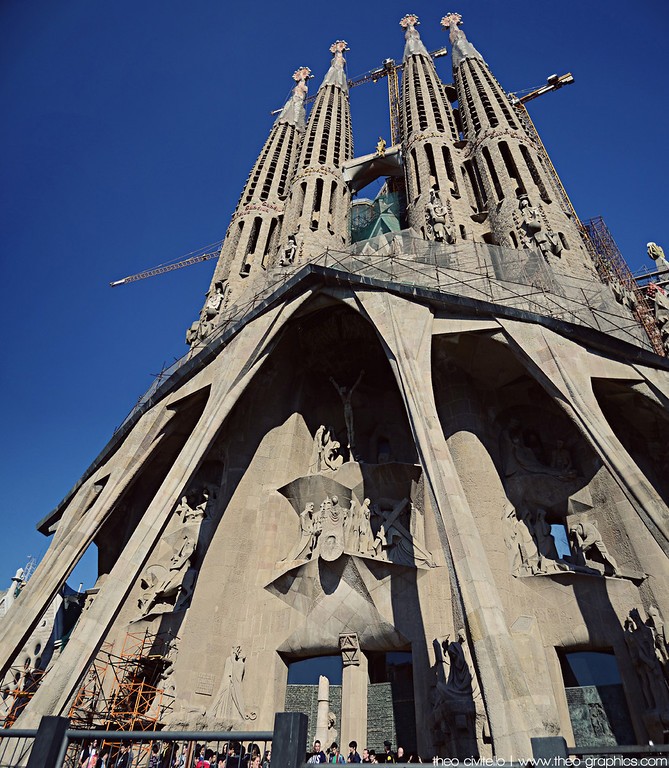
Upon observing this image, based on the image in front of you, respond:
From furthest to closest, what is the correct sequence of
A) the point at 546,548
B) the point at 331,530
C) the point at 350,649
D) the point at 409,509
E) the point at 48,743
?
the point at 409,509 < the point at 331,530 < the point at 350,649 < the point at 546,548 < the point at 48,743

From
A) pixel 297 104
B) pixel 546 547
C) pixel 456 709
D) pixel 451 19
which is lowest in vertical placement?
pixel 456 709

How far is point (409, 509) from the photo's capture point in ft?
37.6

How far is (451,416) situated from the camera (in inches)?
458

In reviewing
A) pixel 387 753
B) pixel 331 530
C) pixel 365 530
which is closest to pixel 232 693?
pixel 387 753

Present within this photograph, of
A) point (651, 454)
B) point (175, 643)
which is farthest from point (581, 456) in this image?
point (175, 643)

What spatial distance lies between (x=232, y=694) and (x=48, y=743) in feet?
24.7

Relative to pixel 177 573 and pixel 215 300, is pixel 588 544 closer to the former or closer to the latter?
pixel 177 573

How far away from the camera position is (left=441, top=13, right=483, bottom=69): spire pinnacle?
24406mm

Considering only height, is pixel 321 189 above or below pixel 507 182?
above

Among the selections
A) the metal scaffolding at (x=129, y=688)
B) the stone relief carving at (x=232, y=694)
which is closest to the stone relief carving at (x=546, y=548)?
the stone relief carving at (x=232, y=694)

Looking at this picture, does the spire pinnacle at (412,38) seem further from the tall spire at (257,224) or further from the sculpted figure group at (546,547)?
the sculpted figure group at (546,547)

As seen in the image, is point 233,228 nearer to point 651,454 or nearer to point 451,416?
point 451,416

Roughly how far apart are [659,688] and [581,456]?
167 inches

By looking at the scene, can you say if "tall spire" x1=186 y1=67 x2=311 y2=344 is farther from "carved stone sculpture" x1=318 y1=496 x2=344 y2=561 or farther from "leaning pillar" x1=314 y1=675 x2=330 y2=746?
"leaning pillar" x1=314 y1=675 x2=330 y2=746
